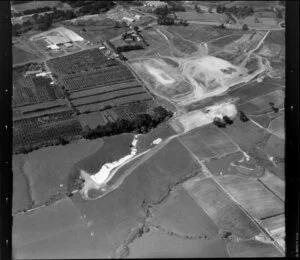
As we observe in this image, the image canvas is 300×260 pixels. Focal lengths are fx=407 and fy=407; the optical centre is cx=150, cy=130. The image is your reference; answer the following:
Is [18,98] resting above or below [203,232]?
above

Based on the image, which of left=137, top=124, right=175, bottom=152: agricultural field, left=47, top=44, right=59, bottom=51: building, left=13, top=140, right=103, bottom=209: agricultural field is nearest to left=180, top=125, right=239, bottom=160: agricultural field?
left=137, top=124, right=175, bottom=152: agricultural field

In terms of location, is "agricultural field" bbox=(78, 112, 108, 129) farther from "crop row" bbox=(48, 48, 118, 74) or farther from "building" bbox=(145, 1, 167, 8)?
"building" bbox=(145, 1, 167, 8)

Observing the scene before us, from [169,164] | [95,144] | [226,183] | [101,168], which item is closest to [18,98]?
[95,144]

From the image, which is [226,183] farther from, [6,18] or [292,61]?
[6,18]

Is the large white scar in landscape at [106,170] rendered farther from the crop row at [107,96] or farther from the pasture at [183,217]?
the crop row at [107,96]

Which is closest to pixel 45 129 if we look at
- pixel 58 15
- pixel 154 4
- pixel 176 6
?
pixel 58 15
